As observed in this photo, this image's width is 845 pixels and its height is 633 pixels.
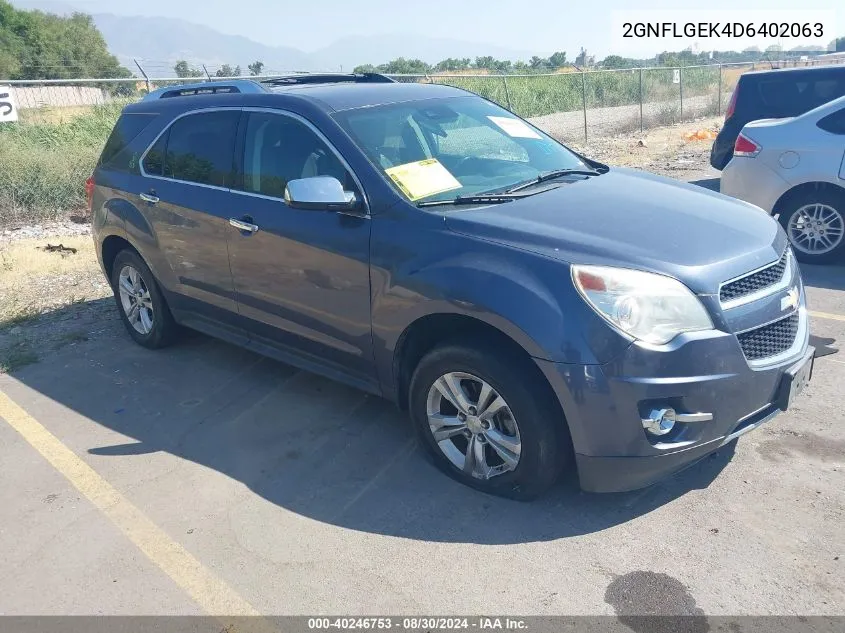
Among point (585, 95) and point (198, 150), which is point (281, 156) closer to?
point (198, 150)

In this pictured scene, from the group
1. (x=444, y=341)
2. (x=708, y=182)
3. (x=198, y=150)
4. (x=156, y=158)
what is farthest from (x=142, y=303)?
(x=708, y=182)

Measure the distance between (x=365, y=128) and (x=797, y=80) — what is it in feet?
26.3

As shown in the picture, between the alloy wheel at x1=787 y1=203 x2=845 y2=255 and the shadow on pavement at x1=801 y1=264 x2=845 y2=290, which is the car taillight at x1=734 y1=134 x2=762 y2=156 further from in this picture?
the shadow on pavement at x1=801 y1=264 x2=845 y2=290

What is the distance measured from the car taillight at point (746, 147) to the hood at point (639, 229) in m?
3.42

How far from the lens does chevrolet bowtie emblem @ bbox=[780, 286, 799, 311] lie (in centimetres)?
338

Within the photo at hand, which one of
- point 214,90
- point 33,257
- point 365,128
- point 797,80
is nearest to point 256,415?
point 365,128

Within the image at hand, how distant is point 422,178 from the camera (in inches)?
152

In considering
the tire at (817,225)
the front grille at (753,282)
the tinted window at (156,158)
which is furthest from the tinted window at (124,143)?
the tire at (817,225)

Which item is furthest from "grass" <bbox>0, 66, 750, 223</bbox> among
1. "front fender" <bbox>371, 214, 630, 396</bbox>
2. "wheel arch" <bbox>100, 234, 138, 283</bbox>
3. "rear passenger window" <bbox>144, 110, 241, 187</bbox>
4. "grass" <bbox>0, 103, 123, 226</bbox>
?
"front fender" <bbox>371, 214, 630, 396</bbox>

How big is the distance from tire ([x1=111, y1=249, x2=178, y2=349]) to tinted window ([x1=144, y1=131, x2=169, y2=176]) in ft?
2.26

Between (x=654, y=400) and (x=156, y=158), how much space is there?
3810 millimetres

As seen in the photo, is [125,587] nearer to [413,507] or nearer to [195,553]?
[195,553]

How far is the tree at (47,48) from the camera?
148ft

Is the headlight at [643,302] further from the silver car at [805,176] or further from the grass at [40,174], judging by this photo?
the grass at [40,174]
